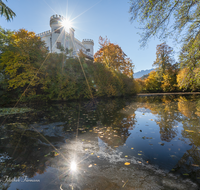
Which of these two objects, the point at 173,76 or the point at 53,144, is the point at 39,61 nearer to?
the point at 53,144

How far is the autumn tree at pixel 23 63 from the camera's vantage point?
14.4 metres

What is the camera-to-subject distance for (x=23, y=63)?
49.0 feet

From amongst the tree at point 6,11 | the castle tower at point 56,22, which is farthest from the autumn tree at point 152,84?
the tree at point 6,11

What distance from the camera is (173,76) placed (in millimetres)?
36250

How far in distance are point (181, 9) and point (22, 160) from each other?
26.7 ft

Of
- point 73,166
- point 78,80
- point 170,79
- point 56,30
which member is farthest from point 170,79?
point 73,166

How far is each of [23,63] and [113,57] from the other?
68.3 ft

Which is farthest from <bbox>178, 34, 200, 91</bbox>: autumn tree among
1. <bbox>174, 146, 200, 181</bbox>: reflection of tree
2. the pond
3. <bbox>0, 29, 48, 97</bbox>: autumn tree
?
<bbox>0, 29, 48, 97</bbox>: autumn tree

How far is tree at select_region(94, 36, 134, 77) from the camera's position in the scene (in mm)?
29703

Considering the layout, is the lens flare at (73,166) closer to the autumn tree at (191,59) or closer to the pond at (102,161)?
the pond at (102,161)

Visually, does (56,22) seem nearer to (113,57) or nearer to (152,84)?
(113,57)

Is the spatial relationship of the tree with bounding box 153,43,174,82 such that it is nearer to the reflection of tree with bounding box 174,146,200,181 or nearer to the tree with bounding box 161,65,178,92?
the tree with bounding box 161,65,178,92

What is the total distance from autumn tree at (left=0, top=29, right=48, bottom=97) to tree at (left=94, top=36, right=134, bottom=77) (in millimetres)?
16571

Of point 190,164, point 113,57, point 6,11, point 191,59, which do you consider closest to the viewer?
point 190,164
